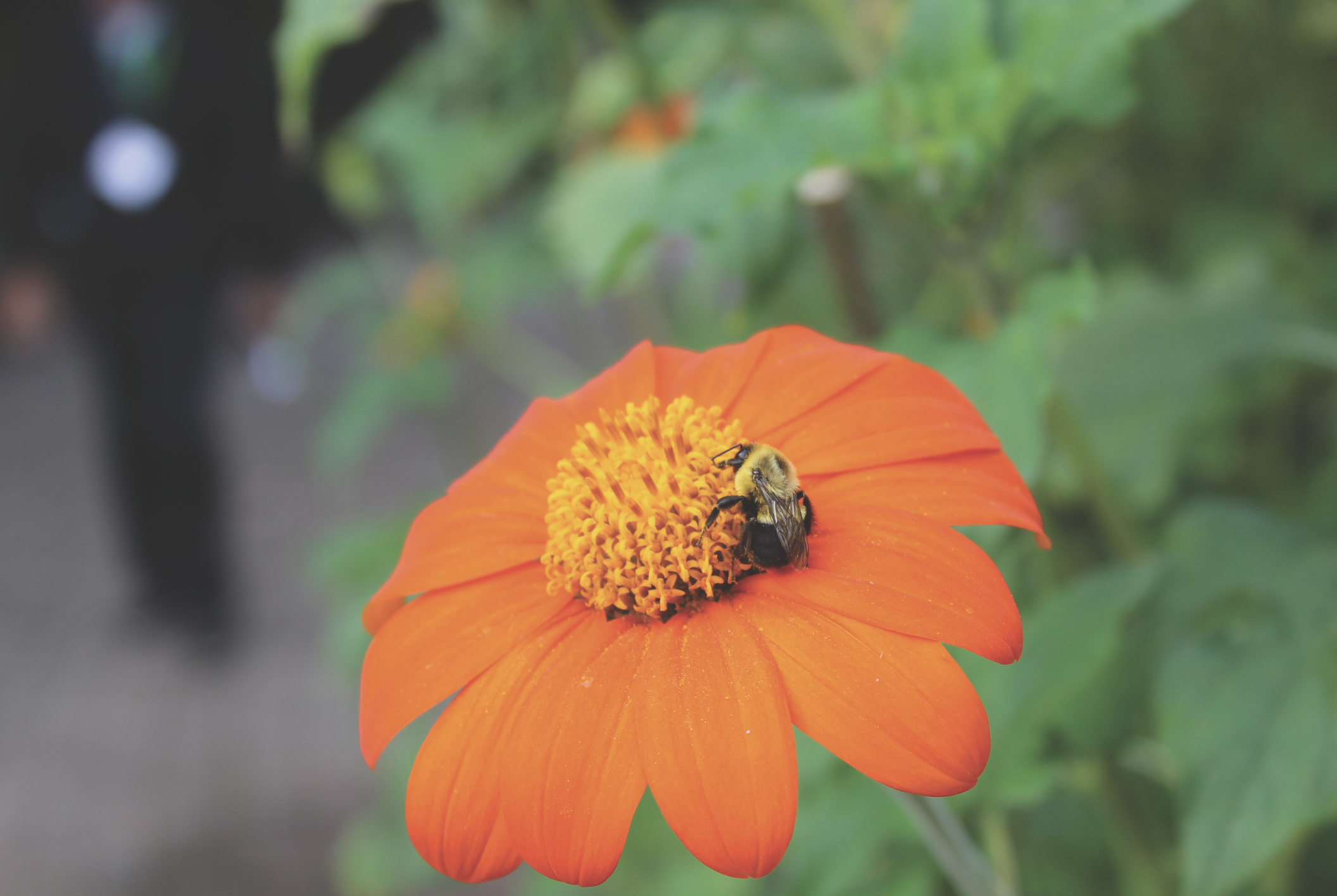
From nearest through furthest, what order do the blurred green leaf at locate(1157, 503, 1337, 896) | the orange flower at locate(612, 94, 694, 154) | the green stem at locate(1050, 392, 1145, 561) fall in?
the blurred green leaf at locate(1157, 503, 1337, 896) → the green stem at locate(1050, 392, 1145, 561) → the orange flower at locate(612, 94, 694, 154)

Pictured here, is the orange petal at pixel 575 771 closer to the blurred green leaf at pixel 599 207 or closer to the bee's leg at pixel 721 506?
the bee's leg at pixel 721 506

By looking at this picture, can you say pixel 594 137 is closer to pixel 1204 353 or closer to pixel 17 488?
pixel 1204 353

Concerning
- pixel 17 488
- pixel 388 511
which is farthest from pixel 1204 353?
pixel 17 488

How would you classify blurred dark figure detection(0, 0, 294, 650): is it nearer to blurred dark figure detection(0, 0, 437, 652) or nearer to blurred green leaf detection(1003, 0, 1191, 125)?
blurred dark figure detection(0, 0, 437, 652)

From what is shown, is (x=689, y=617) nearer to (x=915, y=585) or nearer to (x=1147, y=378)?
(x=915, y=585)

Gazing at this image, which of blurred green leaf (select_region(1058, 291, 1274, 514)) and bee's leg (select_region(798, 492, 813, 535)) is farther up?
bee's leg (select_region(798, 492, 813, 535))

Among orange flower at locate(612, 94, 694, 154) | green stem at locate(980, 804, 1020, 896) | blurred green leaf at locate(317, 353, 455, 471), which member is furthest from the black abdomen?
blurred green leaf at locate(317, 353, 455, 471)

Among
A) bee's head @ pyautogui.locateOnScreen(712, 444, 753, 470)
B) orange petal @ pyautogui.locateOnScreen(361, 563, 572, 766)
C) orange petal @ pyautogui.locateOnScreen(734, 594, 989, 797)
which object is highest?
bee's head @ pyautogui.locateOnScreen(712, 444, 753, 470)
